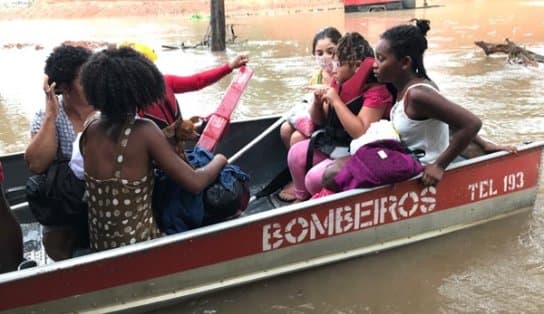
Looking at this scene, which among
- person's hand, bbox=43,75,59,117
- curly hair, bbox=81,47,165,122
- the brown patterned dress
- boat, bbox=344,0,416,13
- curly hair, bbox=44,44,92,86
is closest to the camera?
curly hair, bbox=81,47,165,122

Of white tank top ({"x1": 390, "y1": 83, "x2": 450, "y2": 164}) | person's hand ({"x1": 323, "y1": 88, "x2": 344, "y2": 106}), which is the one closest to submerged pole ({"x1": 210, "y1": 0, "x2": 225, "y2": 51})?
person's hand ({"x1": 323, "y1": 88, "x2": 344, "y2": 106})

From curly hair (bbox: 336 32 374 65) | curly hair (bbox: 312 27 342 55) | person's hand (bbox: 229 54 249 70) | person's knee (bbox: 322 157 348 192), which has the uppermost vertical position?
curly hair (bbox: 312 27 342 55)

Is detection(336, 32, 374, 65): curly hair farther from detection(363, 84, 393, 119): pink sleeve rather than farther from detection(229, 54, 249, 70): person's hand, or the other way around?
detection(229, 54, 249, 70): person's hand

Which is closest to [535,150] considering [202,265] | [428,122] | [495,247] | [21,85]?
[495,247]

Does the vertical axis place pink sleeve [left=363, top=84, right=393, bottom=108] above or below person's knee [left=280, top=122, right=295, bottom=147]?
above

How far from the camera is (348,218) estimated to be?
3379 mm

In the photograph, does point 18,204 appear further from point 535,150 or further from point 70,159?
point 535,150

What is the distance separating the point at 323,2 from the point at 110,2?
49.5ft

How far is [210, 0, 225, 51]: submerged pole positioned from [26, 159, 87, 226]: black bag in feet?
36.6

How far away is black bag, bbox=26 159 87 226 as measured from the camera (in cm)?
303

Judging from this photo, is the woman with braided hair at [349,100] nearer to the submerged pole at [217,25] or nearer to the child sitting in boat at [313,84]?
the child sitting in boat at [313,84]

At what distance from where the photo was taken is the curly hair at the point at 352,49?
11.7 feet

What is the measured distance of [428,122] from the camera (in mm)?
3418

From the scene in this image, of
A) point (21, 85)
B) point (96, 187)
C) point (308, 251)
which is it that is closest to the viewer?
point (96, 187)
